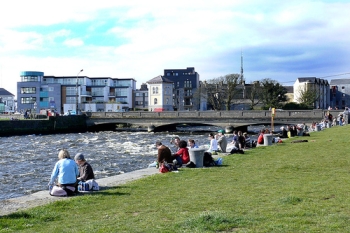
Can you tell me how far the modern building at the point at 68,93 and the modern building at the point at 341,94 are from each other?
67828mm

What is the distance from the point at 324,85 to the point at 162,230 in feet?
452

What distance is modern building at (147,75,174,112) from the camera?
113 meters

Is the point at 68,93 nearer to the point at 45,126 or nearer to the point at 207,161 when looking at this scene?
the point at 45,126

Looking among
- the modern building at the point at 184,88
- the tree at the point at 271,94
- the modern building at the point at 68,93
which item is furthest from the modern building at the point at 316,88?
the modern building at the point at 68,93

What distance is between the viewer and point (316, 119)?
64875 mm

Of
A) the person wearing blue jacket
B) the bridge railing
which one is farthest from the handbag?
the bridge railing

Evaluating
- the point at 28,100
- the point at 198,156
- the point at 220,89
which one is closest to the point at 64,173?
the point at 198,156

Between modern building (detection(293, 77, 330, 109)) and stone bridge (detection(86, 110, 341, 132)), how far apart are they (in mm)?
49940

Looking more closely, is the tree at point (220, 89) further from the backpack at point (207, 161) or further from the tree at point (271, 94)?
the backpack at point (207, 161)

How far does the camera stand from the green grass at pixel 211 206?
798 centimetres

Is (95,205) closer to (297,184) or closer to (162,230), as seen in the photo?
(162,230)

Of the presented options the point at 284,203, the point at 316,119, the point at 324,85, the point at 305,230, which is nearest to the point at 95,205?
the point at 284,203

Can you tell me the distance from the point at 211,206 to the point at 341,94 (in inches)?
5910

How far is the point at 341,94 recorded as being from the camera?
490ft
